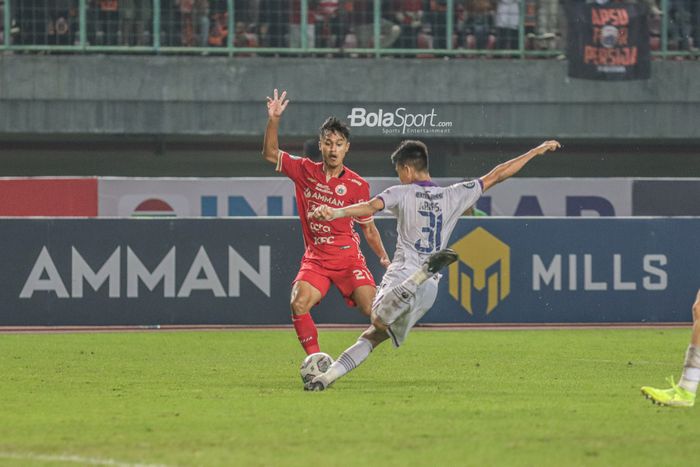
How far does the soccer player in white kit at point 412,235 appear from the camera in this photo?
10.8 meters

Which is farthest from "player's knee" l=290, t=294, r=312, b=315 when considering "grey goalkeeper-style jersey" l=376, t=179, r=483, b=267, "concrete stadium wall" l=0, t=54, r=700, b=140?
"concrete stadium wall" l=0, t=54, r=700, b=140

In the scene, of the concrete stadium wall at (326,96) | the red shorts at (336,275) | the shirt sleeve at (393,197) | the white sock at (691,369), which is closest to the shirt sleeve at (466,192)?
the shirt sleeve at (393,197)

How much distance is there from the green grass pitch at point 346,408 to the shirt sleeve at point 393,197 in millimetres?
1362

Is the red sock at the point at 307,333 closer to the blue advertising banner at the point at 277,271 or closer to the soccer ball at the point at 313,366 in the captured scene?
the soccer ball at the point at 313,366

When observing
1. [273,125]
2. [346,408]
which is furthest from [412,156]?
[346,408]

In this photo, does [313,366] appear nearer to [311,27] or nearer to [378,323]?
[378,323]

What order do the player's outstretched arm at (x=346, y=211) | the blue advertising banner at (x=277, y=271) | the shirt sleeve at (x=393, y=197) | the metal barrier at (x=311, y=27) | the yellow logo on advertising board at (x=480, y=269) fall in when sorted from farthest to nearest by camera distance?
the metal barrier at (x=311, y=27)
the yellow logo on advertising board at (x=480, y=269)
the blue advertising banner at (x=277, y=271)
the shirt sleeve at (x=393, y=197)
the player's outstretched arm at (x=346, y=211)

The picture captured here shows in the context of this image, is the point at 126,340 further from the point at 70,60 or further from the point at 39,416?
the point at 70,60

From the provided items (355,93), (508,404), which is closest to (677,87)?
(355,93)

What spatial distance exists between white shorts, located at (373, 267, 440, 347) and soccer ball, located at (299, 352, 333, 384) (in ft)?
1.84

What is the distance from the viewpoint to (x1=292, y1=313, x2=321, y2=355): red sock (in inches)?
448

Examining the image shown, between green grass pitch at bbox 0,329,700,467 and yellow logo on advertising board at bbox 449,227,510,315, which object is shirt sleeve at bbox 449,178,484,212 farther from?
yellow logo on advertising board at bbox 449,227,510,315

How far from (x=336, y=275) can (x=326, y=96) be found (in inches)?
710

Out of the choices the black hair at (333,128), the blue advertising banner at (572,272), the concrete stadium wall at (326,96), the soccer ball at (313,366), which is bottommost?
the blue advertising banner at (572,272)
